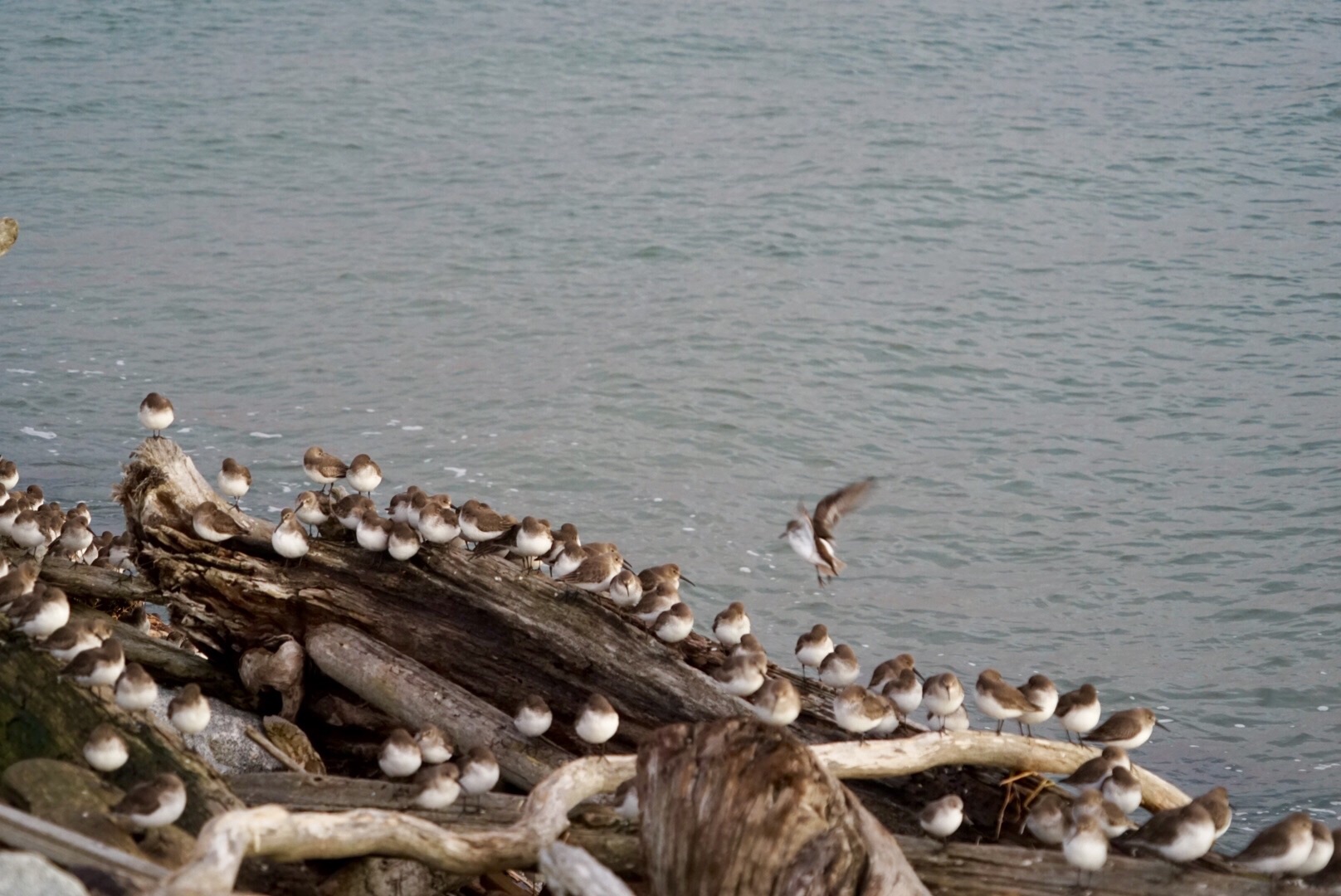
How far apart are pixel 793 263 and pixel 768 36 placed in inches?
426

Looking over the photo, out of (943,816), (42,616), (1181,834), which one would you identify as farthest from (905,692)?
(42,616)

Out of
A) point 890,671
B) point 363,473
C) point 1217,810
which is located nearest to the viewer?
point 1217,810

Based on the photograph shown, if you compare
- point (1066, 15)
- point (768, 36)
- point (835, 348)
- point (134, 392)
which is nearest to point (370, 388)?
point (134, 392)

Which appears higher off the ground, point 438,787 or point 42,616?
point 42,616

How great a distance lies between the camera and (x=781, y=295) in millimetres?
22328

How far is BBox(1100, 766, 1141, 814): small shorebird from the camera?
7.09m

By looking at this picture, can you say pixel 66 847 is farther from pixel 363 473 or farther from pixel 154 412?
pixel 154 412

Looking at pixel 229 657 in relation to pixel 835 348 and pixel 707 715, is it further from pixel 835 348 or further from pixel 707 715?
pixel 835 348

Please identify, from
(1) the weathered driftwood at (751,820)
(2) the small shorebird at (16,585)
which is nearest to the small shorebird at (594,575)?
(2) the small shorebird at (16,585)

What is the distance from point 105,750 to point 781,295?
1617cm

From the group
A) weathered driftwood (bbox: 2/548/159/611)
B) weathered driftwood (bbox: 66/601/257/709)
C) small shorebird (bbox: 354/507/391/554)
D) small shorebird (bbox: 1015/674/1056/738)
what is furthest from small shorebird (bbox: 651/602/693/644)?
weathered driftwood (bbox: 2/548/159/611)

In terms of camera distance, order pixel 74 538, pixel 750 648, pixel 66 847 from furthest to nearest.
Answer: pixel 74 538
pixel 750 648
pixel 66 847

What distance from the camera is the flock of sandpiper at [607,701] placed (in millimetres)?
6551

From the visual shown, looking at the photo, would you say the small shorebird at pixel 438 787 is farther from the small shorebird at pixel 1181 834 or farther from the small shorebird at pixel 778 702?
the small shorebird at pixel 1181 834
